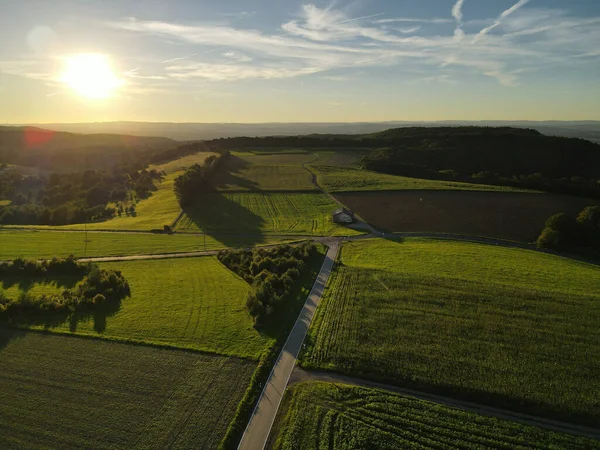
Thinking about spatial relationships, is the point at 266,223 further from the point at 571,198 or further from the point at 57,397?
the point at 571,198

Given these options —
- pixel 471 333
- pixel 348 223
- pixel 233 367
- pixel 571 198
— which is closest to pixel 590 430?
pixel 471 333

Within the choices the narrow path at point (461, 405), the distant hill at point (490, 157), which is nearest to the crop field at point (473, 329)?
the narrow path at point (461, 405)

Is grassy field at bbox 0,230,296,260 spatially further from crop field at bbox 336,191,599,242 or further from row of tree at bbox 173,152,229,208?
crop field at bbox 336,191,599,242

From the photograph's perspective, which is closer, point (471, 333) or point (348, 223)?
point (471, 333)

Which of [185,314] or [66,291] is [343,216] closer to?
[185,314]

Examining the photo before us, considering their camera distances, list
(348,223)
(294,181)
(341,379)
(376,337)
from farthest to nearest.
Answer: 1. (294,181)
2. (348,223)
3. (376,337)
4. (341,379)

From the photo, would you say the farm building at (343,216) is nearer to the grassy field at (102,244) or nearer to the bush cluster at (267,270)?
the grassy field at (102,244)

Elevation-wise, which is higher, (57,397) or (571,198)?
(571,198)
